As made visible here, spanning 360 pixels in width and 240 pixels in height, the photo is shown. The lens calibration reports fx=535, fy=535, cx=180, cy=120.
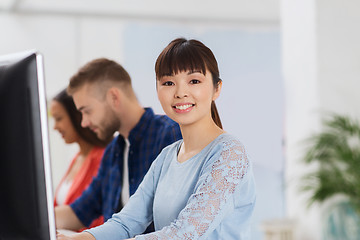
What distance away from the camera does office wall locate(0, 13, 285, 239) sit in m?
5.82

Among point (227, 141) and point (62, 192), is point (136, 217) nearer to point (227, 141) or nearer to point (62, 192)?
point (227, 141)

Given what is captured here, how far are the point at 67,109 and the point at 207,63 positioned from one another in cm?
109

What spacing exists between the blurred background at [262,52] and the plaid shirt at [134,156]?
11.0ft

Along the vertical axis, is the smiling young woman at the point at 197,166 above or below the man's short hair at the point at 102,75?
below

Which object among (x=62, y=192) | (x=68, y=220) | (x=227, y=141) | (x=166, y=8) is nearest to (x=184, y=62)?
(x=227, y=141)

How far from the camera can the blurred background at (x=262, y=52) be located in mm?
5105

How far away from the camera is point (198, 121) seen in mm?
980

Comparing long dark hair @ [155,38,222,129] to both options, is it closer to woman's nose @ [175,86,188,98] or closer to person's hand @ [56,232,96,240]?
woman's nose @ [175,86,188,98]

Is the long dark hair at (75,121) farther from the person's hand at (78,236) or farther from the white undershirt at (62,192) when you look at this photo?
the person's hand at (78,236)

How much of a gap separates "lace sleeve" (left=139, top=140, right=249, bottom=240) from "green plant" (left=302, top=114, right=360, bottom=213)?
373cm

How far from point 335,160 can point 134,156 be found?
155 inches

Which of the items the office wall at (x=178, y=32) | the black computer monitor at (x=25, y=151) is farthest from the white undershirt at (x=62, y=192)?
the office wall at (x=178, y=32)

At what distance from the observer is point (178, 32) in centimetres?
616

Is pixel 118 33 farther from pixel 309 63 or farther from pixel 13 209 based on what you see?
pixel 13 209
